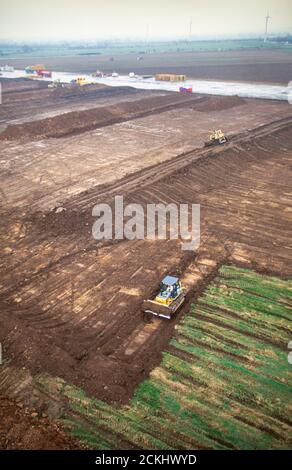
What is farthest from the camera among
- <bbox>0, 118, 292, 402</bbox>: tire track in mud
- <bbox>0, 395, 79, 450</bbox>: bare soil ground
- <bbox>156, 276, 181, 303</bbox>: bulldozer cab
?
<bbox>156, 276, 181, 303</bbox>: bulldozer cab

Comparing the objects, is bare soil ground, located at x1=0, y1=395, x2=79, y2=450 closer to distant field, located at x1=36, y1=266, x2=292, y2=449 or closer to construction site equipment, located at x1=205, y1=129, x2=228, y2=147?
distant field, located at x1=36, y1=266, x2=292, y2=449

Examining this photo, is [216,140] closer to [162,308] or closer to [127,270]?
[127,270]

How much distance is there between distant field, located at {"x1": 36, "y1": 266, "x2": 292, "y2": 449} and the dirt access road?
544mm

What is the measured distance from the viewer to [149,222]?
1911cm

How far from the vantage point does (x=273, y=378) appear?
33.5 ft

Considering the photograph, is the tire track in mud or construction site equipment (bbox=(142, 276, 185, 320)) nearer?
the tire track in mud

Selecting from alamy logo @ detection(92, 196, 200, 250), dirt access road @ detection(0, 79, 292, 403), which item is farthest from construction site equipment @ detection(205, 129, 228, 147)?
alamy logo @ detection(92, 196, 200, 250)

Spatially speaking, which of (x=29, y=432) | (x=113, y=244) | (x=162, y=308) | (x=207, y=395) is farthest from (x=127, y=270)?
(x=29, y=432)

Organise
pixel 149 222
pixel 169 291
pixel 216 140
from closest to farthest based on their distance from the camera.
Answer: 1. pixel 169 291
2. pixel 149 222
3. pixel 216 140

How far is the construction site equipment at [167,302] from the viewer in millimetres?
12453

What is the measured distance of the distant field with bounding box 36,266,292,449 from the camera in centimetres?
874

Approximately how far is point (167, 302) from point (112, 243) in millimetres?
5532

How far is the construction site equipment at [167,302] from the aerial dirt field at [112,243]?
32 centimetres
